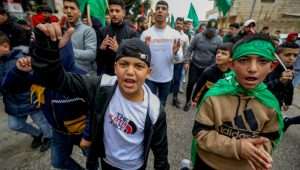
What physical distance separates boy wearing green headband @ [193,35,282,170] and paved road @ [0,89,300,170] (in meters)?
1.49

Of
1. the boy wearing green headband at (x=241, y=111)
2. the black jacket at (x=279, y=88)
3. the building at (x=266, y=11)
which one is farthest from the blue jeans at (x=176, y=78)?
the building at (x=266, y=11)

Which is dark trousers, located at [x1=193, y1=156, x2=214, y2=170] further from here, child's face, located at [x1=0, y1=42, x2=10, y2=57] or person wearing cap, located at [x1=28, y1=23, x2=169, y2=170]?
child's face, located at [x1=0, y1=42, x2=10, y2=57]

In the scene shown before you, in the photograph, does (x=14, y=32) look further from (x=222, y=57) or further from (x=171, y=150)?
(x=222, y=57)

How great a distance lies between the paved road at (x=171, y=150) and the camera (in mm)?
2623

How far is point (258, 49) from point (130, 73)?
0.77 metres

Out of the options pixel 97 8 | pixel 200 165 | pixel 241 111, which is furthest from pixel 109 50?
pixel 97 8

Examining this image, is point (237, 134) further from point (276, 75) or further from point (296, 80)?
point (296, 80)

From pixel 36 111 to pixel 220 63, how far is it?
2.52 m

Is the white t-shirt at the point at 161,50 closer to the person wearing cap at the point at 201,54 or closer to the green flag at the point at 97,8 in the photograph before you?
the person wearing cap at the point at 201,54

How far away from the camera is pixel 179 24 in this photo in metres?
6.02

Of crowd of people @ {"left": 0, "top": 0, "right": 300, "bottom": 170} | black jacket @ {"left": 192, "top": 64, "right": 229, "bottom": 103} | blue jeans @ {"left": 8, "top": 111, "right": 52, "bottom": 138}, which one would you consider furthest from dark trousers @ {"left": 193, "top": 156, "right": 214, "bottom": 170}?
blue jeans @ {"left": 8, "top": 111, "right": 52, "bottom": 138}

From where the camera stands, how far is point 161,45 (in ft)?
10.5

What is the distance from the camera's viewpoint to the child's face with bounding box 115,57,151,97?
1336 mm

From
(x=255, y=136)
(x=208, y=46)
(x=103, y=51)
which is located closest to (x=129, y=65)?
(x=255, y=136)
